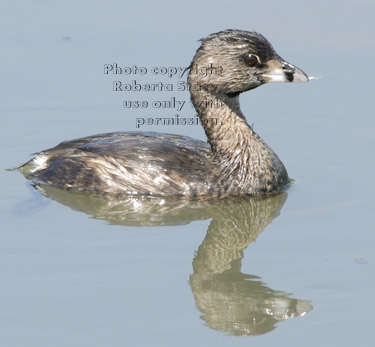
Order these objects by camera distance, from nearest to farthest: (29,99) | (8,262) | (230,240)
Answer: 1. (8,262)
2. (230,240)
3. (29,99)

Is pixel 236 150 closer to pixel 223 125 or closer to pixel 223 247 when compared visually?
pixel 223 125

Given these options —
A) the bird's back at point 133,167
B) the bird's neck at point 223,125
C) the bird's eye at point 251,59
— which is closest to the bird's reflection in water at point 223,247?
the bird's back at point 133,167

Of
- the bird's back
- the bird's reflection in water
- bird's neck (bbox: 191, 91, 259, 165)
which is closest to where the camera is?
the bird's reflection in water

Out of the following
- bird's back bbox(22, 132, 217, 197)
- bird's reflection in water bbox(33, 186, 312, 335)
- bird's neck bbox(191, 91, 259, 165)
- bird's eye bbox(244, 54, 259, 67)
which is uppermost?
bird's eye bbox(244, 54, 259, 67)

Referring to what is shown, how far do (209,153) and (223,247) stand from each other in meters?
1.69

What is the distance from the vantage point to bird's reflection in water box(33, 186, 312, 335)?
26.1ft

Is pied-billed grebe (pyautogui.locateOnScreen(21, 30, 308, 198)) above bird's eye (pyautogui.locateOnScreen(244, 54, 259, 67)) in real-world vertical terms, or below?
below

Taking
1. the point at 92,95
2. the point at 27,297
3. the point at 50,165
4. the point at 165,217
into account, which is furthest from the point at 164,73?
the point at 27,297

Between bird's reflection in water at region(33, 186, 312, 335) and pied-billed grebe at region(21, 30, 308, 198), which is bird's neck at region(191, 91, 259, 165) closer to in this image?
pied-billed grebe at region(21, 30, 308, 198)

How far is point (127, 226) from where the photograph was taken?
9.81 m

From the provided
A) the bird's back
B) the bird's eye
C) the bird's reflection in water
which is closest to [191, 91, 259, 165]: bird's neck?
the bird's back

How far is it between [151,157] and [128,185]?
1.26 feet

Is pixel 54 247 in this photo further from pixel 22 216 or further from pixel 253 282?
pixel 253 282

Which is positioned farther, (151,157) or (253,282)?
(151,157)
